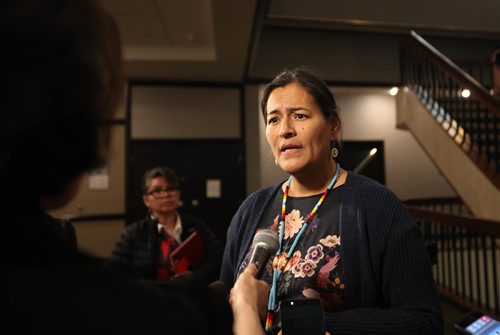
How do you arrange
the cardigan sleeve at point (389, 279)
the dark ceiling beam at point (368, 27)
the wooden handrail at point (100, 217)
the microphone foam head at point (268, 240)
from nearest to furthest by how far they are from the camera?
the cardigan sleeve at point (389, 279) → the microphone foam head at point (268, 240) → the wooden handrail at point (100, 217) → the dark ceiling beam at point (368, 27)

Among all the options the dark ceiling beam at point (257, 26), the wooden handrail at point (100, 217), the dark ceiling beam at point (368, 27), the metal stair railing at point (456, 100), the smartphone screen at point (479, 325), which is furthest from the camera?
the dark ceiling beam at point (368, 27)

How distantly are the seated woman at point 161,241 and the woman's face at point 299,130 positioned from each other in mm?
1063

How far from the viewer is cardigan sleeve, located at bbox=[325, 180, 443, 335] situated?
80 centimetres

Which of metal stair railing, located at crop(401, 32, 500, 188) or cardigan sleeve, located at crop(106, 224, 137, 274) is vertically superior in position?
metal stair railing, located at crop(401, 32, 500, 188)

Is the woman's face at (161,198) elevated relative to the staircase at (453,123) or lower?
lower

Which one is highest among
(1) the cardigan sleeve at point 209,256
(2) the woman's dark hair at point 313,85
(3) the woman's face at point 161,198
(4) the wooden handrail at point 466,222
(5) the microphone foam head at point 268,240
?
(2) the woman's dark hair at point 313,85

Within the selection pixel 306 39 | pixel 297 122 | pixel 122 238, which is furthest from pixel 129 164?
pixel 297 122

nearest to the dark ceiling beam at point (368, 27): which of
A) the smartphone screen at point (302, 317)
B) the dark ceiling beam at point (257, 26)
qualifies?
the dark ceiling beam at point (257, 26)

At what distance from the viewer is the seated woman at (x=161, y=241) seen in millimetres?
1983

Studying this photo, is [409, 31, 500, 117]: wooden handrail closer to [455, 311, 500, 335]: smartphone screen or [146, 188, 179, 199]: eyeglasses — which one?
[455, 311, 500, 335]: smartphone screen

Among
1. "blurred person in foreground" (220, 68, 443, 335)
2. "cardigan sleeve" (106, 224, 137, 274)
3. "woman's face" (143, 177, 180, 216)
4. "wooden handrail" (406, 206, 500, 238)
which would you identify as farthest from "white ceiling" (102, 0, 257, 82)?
"wooden handrail" (406, 206, 500, 238)

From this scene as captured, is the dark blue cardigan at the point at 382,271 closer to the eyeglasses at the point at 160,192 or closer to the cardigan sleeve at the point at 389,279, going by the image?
the cardigan sleeve at the point at 389,279

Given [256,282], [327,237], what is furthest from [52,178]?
[327,237]

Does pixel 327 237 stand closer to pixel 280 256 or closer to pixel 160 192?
pixel 280 256
